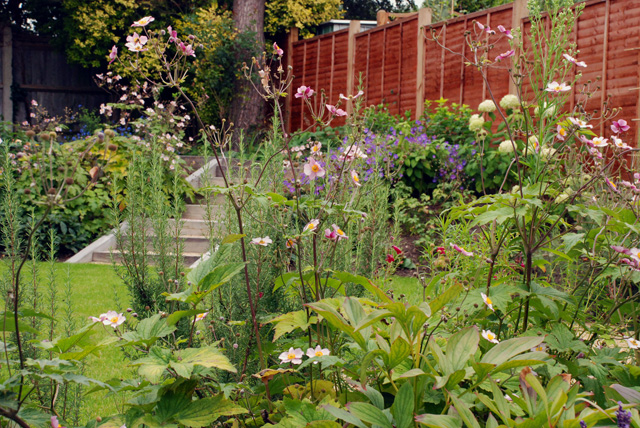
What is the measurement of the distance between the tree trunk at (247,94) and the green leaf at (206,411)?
8635 mm

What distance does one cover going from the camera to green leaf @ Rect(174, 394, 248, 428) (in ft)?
3.45

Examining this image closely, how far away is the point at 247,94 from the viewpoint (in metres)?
9.59

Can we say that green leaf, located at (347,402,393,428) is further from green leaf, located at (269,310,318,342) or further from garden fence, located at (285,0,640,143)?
garden fence, located at (285,0,640,143)

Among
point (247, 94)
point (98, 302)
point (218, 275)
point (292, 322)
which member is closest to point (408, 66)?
point (247, 94)

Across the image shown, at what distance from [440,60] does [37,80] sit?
28.6 feet

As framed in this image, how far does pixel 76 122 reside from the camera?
11844 millimetres

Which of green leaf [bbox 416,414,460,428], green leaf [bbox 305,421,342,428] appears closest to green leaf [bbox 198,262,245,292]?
green leaf [bbox 305,421,342,428]

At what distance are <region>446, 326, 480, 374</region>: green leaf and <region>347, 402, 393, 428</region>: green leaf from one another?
0.16 metres

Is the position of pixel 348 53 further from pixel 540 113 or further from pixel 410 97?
pixel 540 113

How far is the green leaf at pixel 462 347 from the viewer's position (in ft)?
3.17

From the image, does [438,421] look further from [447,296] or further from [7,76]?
[7,76]

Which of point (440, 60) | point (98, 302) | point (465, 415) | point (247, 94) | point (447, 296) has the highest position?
point (440, 60)

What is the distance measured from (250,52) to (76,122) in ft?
15.6

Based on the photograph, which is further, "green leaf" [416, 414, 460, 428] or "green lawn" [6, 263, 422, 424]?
"green lawn" [6, 263, 422, 424]
